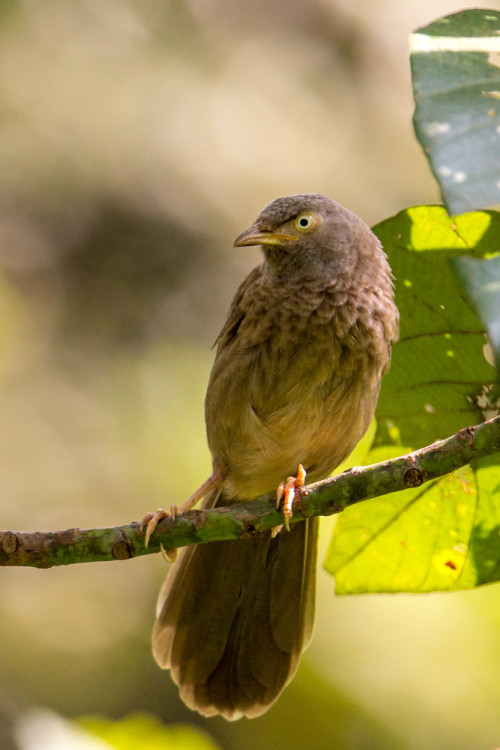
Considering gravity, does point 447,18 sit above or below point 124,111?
above

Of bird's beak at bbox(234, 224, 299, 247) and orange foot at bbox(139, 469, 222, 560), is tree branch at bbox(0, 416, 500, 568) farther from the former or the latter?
bird's beak at bbox(234, 224, 299, 247)

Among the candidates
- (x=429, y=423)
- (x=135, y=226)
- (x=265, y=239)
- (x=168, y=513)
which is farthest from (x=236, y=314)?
(x=135, y=226)

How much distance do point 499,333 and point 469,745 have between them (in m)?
3.73

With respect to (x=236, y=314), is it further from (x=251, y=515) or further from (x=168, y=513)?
(x=251, y=515)

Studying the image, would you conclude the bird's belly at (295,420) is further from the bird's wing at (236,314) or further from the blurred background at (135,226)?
the blurred background at (135,226)

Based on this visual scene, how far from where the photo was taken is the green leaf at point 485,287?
188cm

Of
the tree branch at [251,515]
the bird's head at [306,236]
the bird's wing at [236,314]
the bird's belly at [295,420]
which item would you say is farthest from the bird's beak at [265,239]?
the tree branch at [251,515]

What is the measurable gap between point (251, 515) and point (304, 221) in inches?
64.0

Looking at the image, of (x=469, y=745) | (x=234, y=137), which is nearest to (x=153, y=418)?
(x=469, y=745)

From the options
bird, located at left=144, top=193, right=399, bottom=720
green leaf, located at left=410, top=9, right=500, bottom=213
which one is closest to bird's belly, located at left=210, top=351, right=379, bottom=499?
bird, located at left=144, top=193, right=399, bottom=720

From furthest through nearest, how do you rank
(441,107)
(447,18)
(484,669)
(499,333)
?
(484,669) < (447,18) < (441,107) < (499,333)

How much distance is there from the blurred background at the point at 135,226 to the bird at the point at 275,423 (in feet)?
5.21

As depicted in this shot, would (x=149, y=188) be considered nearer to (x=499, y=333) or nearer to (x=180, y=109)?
(x=180, y=109)

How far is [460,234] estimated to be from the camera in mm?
2791
